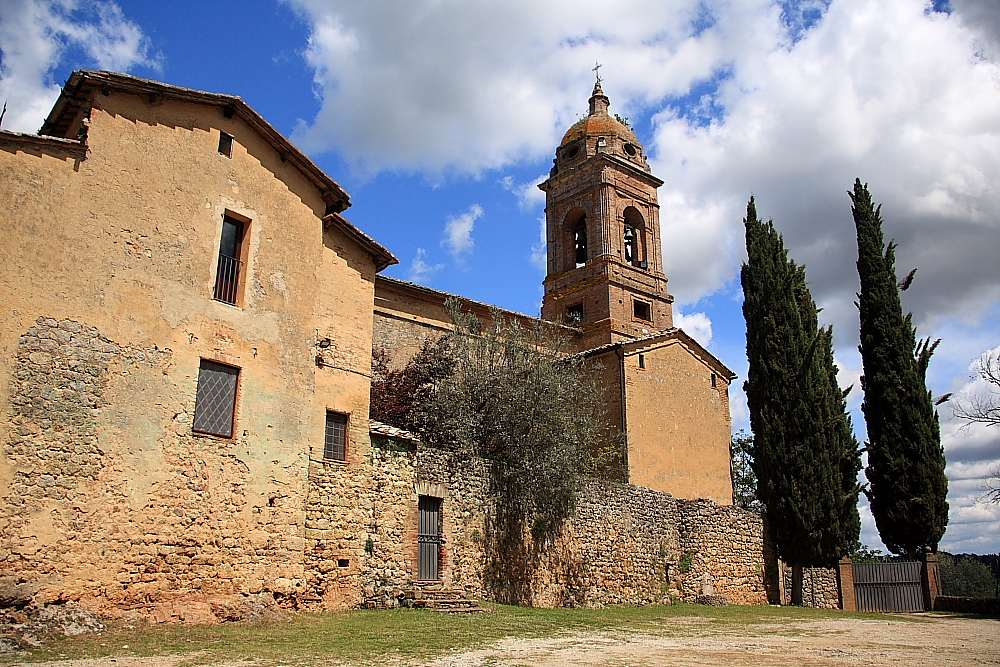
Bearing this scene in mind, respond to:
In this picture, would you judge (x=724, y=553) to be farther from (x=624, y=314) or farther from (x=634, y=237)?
(x=634, y=237)

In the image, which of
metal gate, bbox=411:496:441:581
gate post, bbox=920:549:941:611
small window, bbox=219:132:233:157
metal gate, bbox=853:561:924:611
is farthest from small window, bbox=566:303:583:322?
small window, bbox=219:132:233:157

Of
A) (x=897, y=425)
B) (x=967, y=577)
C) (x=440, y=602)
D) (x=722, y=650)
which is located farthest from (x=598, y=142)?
(x=967, y=577)

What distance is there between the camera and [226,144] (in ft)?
43.6

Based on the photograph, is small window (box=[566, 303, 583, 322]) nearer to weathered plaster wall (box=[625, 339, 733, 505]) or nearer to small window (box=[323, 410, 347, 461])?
weathered plaster wall (box=[625, 339, 733, 505])

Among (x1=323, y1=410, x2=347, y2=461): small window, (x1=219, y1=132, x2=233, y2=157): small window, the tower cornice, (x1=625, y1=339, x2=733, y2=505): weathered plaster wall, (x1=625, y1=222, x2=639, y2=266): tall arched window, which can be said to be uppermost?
the tower cornice

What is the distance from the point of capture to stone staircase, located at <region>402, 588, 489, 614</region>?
43.9ft

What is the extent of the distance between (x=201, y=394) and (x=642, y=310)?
2439 cm

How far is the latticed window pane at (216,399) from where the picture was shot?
1199cm

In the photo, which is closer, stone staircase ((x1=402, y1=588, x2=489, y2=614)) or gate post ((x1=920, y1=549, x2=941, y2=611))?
stone staircase ((x1=402, y1=588, x2=489, y2=614))

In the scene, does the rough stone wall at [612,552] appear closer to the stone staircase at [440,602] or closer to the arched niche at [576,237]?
the stone staircase at [440,602]

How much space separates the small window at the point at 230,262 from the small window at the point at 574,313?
68.6 feet

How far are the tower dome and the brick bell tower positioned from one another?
48 mm

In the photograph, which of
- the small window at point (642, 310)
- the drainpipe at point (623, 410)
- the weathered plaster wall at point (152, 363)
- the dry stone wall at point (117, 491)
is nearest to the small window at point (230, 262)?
the weathered plaster wall at point (152, 363)

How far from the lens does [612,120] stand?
1448 inches
